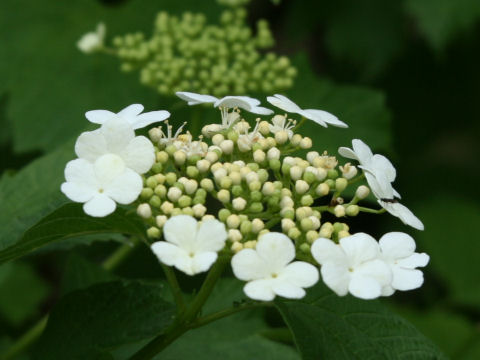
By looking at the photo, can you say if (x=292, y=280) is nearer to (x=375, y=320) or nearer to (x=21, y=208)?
(x=375, y=320)

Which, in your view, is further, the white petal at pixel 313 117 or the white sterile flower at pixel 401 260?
the white petal at pixel 313 117

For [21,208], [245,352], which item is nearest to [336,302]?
[245,352]

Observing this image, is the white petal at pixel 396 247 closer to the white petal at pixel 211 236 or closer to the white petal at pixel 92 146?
the white petal at pixel 211 236

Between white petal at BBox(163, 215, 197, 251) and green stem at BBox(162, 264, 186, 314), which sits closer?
white petal at BBox(163, 215, 197, 251)

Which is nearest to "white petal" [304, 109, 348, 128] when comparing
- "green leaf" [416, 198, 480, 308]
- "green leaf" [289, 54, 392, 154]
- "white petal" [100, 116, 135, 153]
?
"white petal" [100, 116, 135, 153]

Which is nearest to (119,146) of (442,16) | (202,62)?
(202,62)

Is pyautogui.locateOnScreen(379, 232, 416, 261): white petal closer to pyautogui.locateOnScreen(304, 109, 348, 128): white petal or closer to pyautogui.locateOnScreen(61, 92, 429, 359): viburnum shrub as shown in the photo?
pyautogui.locateOnScreen(61, 92, 429, 359): viburnum shrub

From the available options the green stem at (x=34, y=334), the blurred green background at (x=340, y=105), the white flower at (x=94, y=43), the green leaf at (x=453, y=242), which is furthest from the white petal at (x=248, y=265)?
the green leaf at (x=453, y=242)
